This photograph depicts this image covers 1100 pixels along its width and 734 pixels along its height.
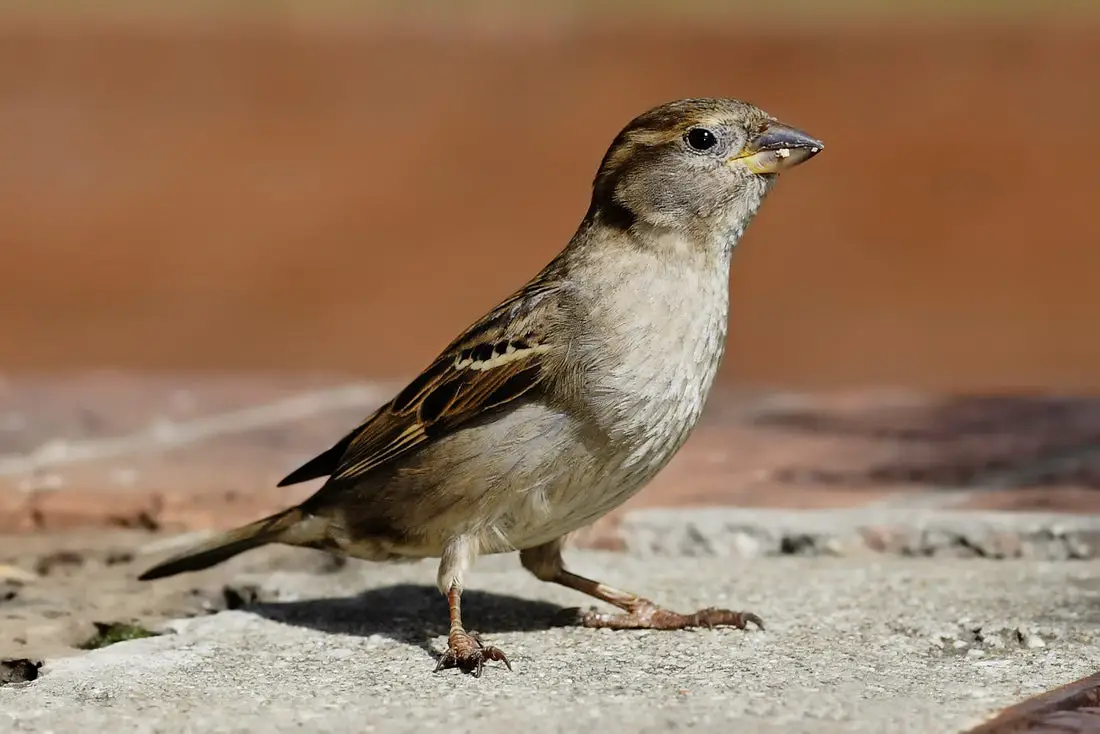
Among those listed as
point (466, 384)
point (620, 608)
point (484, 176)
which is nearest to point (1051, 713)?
point (620, 608)

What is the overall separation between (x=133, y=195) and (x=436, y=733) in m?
11.3

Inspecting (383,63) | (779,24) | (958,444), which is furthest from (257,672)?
(779,24)

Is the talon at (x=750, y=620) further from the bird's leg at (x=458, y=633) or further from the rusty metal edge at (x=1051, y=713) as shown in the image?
the rusty metal edge at (x=1051, y=713)

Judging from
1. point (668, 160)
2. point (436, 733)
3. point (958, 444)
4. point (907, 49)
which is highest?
point (907, 49)

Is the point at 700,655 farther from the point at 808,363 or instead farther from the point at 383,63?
the point at 383,63

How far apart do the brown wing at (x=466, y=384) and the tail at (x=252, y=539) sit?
105mm

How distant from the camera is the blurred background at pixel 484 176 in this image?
381 inches

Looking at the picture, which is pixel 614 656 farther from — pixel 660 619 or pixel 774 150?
pixel 774 150

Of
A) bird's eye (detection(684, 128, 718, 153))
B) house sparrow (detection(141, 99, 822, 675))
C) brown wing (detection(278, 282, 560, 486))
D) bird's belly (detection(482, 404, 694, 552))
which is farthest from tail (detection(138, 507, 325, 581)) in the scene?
bird's eye (detection(684, 128, 718, 153))

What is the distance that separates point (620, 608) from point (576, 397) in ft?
2.38

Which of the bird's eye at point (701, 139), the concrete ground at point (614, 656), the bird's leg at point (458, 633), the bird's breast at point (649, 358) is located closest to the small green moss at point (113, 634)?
the concrete ground at point (614, 656)

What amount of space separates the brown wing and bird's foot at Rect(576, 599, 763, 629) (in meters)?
0.63

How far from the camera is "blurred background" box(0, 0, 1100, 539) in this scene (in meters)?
5.93

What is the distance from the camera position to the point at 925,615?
4094mm
